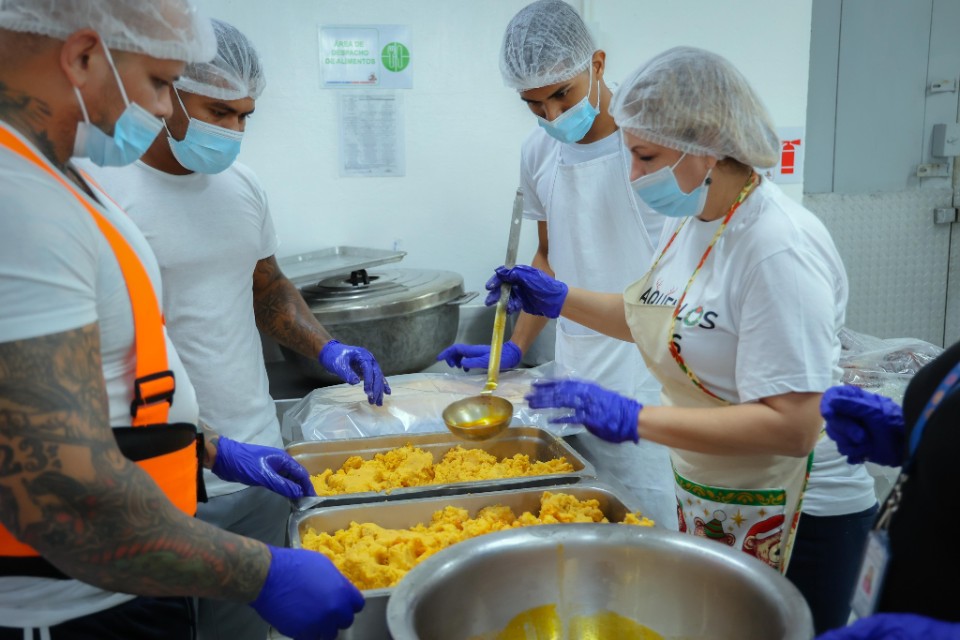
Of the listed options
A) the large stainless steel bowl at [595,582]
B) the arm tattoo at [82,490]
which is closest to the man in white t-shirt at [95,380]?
the arm tattoo at [82,490]

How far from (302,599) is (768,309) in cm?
90

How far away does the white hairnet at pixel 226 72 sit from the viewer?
5.47ft

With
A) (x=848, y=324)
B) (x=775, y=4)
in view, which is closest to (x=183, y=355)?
(x=775, y=4)

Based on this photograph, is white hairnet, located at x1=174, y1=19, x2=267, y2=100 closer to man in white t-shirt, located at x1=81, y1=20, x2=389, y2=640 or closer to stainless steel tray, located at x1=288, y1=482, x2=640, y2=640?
man in white t-shirt, located at x1=81, y1=20, x2=389, y2=640

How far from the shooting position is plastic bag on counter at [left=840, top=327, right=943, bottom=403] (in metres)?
2.44

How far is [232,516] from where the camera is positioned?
1854mm

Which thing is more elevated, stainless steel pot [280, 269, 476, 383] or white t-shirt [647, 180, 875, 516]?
white t-shirt [647, 180, 875, 516]

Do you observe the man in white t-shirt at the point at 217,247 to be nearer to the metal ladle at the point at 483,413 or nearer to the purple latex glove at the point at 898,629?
the metal ladle at the point at 483,413

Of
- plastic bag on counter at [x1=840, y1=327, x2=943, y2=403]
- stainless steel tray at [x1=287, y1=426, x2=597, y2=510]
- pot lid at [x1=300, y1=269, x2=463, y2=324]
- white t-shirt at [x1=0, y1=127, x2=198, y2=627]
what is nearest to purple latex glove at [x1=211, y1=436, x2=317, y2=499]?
stainless steel tray at [x1=287, y1=426, x2=597, y2=510]

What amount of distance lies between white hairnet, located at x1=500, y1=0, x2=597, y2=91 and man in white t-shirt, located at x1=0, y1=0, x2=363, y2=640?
3.99ft

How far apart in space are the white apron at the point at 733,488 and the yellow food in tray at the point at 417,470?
0.97 ft

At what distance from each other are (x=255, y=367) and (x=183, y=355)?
0.67 ft

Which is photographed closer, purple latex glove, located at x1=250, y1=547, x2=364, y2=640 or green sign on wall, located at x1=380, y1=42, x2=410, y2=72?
purple latex glove, located at x1=250, y1=547, x2=364, y2=640

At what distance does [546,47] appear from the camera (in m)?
2.16
